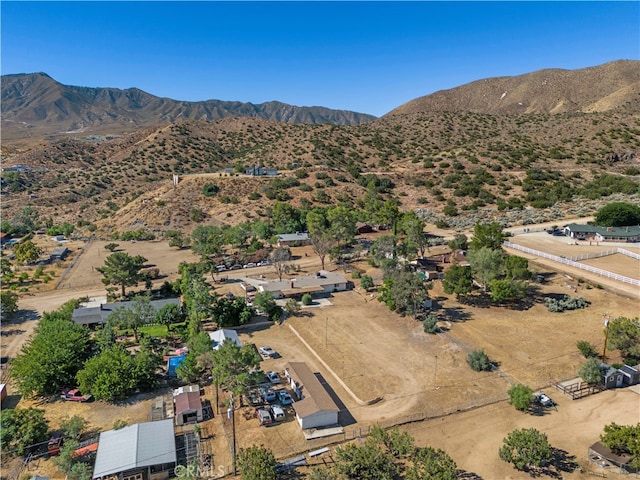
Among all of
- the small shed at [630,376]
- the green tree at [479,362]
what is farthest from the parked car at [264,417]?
the small shed at [630,376]

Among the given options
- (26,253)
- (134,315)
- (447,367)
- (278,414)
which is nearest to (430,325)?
(447,367)

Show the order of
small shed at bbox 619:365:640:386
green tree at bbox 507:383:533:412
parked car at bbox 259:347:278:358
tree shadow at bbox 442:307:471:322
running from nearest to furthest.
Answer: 1. green tree at bbox 507:383:533:412
2. small shed at bbox 619:365:640:386
3. parked car at bbox 259:347:278:358
4. tree shadow at bbox 442:307:471:322

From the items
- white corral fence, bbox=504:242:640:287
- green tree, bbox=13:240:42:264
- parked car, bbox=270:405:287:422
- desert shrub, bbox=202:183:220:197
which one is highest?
desert shrub, bbox=202:183:220:197

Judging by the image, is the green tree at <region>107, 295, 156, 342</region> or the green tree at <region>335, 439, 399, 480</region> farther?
the green tree at <region>107, 295, 156, 342</region>

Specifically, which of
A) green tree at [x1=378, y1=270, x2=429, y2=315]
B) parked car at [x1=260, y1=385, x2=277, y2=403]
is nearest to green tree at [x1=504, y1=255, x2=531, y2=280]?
green tree at [x1=378, y1=270, x2=429, y2=315]

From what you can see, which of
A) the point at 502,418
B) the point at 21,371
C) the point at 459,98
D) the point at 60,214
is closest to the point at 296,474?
the point at 502,418

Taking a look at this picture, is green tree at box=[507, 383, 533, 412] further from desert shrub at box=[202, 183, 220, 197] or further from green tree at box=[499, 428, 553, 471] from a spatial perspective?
desert shrub at box=[202, 183, 220, 197]

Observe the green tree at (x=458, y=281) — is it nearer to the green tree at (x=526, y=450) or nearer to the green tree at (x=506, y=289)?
the green tree at (x=506, y=289)
